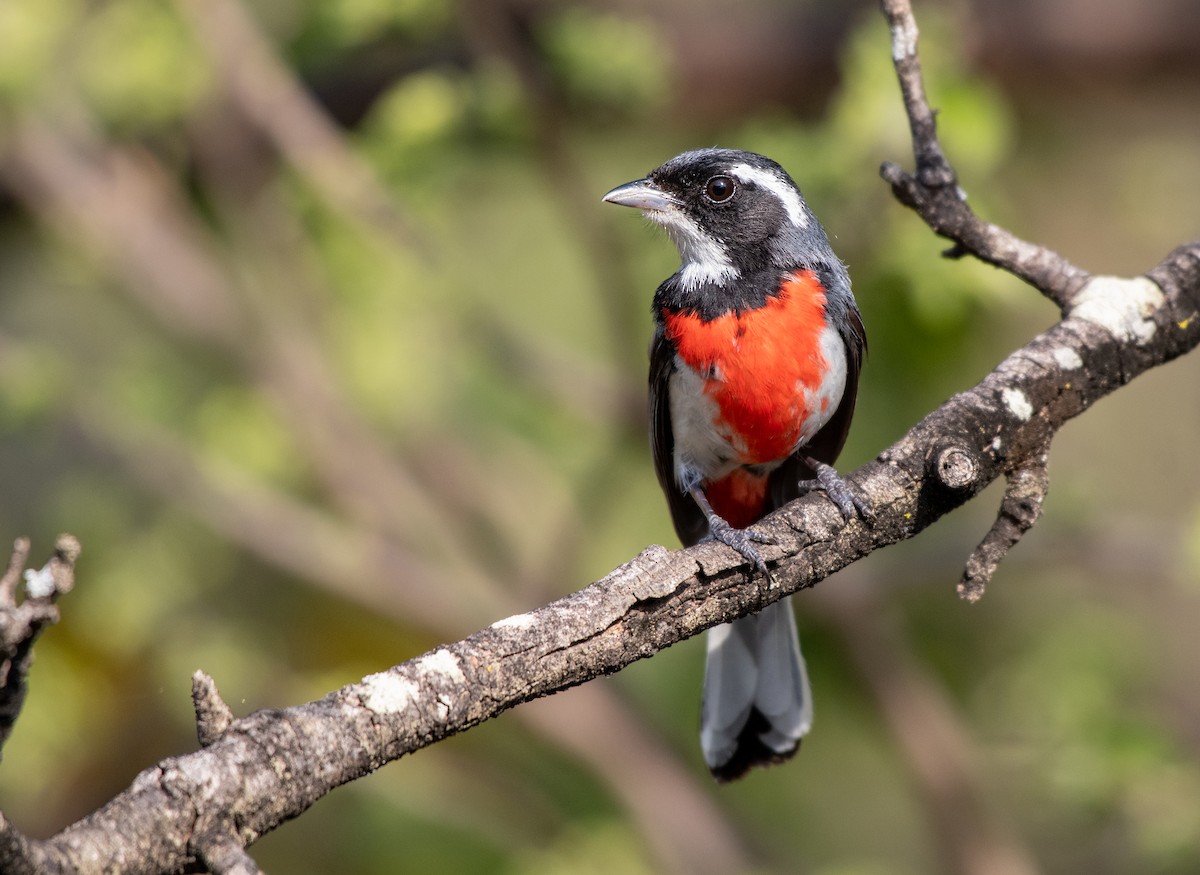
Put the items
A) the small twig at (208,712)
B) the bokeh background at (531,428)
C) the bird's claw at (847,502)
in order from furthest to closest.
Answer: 1. the bokeh background at (531,428)
2. the bird's claw at (847,502)
3. the small twig at (208,712)

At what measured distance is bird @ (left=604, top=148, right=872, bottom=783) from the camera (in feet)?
11.7

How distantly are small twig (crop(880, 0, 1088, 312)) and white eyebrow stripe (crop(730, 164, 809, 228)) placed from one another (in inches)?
27.3

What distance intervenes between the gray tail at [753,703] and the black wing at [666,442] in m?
0.45

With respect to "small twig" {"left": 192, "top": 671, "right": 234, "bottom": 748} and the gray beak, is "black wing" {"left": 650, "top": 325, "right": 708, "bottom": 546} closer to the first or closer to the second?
the gray beak

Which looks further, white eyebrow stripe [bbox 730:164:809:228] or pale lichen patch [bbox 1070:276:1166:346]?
white eyebrow stripe [bbox 730:164:809:228]

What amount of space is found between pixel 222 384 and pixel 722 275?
411 centimetres

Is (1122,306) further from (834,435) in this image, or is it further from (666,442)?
(666,442)

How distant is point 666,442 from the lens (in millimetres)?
3990

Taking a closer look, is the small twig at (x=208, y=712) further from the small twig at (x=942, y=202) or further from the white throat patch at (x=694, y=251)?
the white throat patch at (x=694, y=251)

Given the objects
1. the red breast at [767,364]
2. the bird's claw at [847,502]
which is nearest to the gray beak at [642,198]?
the red breast at [767,364]

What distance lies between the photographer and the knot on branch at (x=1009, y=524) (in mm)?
2543

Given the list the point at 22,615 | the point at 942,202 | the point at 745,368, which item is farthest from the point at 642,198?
the point at 22,615

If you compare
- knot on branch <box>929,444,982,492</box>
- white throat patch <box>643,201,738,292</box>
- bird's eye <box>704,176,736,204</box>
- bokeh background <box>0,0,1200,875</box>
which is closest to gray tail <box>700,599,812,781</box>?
white throat patch <box>643,201,738,292</box>

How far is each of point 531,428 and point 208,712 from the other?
3785mm
